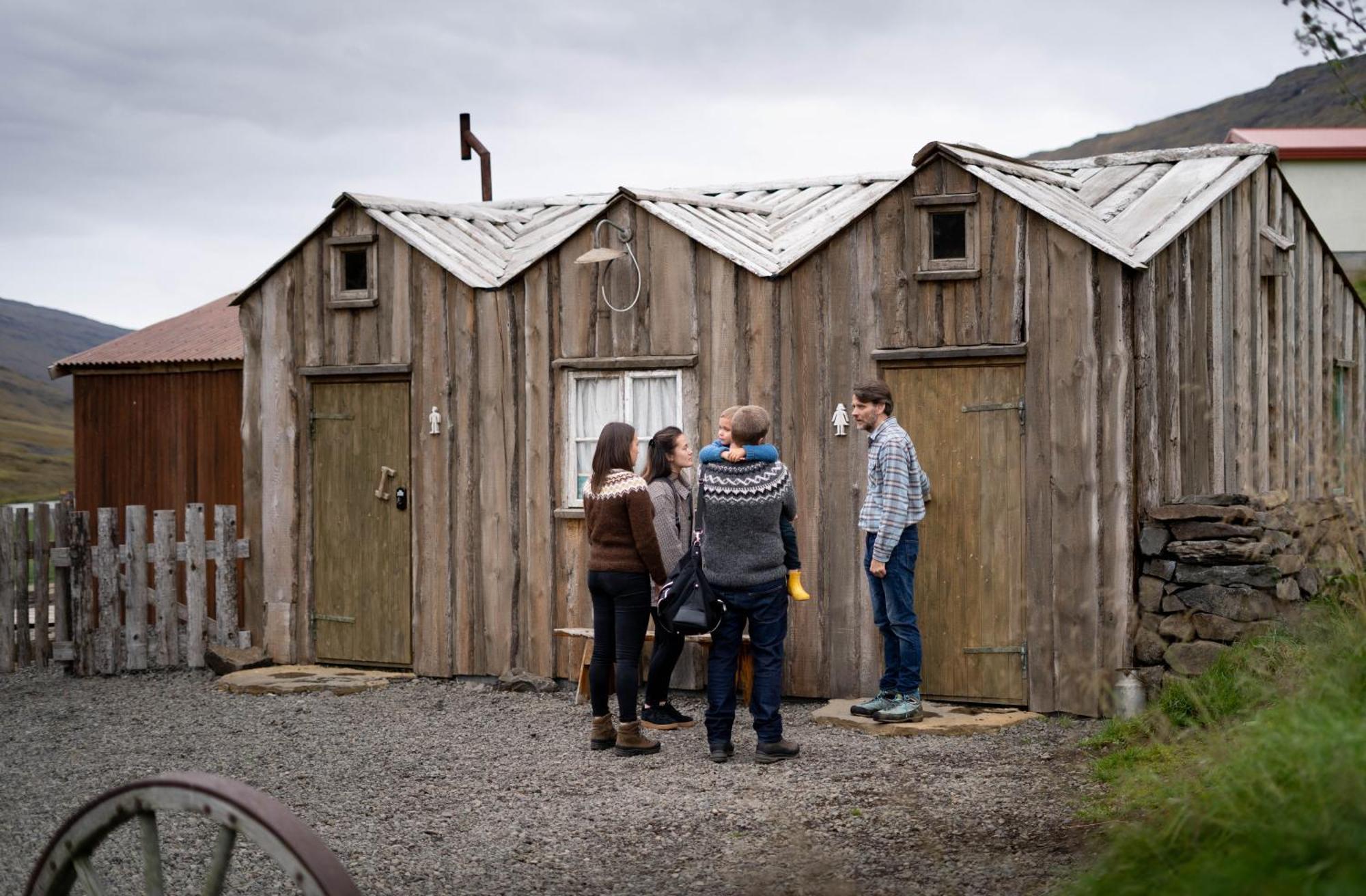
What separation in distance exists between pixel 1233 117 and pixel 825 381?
9485 cm

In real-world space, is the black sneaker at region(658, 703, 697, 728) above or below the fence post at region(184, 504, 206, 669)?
below

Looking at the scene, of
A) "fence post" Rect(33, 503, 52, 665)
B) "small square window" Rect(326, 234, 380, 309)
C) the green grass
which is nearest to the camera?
the green grass

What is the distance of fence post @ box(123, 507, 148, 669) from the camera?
11781mm

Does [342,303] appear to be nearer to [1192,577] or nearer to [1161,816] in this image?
[1192,577]

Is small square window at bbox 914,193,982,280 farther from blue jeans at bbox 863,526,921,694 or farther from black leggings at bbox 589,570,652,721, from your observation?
black leggings at bbox 589,570,652,721

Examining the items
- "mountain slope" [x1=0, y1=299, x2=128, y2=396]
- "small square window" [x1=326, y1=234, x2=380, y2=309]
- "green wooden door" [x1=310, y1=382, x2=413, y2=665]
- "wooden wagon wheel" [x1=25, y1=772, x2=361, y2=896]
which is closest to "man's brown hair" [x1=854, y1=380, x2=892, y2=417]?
"green wooden door" [x1=310, y1=382, x2=413, y2=665]

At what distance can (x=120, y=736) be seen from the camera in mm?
9133

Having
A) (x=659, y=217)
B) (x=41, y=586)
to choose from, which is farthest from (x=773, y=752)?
(x=41, y=586)

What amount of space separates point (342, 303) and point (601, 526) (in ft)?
14.5

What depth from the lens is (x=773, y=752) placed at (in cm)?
792

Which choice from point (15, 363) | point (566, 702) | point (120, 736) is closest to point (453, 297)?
point (566, 702)

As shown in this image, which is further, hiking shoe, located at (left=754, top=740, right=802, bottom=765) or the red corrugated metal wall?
the red corrugated metal wall

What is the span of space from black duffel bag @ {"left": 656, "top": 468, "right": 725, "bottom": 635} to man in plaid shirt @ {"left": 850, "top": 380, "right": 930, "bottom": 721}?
1.24m

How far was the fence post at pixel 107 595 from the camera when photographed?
11703 mm
